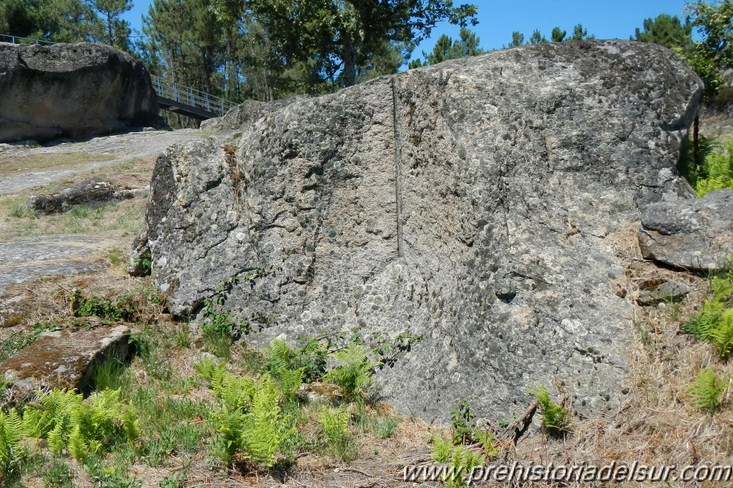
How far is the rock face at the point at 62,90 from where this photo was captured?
947 inches

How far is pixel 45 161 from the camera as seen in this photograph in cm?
2084

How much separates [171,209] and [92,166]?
12540mm

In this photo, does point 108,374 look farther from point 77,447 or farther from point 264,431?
point 264,431

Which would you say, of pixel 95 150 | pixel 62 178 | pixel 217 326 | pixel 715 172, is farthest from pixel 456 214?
pixel 95 150

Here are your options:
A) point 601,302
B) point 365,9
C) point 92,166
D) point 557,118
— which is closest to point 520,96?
point 557,118

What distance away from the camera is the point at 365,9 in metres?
28.5

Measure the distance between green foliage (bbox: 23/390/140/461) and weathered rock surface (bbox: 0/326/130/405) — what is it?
1.58 ft

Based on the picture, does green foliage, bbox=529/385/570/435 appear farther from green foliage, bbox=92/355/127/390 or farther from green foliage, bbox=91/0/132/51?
green foliage, bbox=91/0/132/51

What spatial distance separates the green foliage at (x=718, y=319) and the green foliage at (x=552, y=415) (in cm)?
104

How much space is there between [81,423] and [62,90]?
22.3 m

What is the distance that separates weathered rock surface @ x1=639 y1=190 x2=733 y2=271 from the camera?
5.21 metres

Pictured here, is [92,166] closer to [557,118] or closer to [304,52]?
[304,52]

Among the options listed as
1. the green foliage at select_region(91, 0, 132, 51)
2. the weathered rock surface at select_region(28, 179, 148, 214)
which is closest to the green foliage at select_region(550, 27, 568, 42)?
the weathered rock surface at select_region(28, 179, 148, 214)

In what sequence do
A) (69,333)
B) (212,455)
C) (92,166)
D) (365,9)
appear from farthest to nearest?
(365,9) < (92,166) < (69,333) < (212,455)
